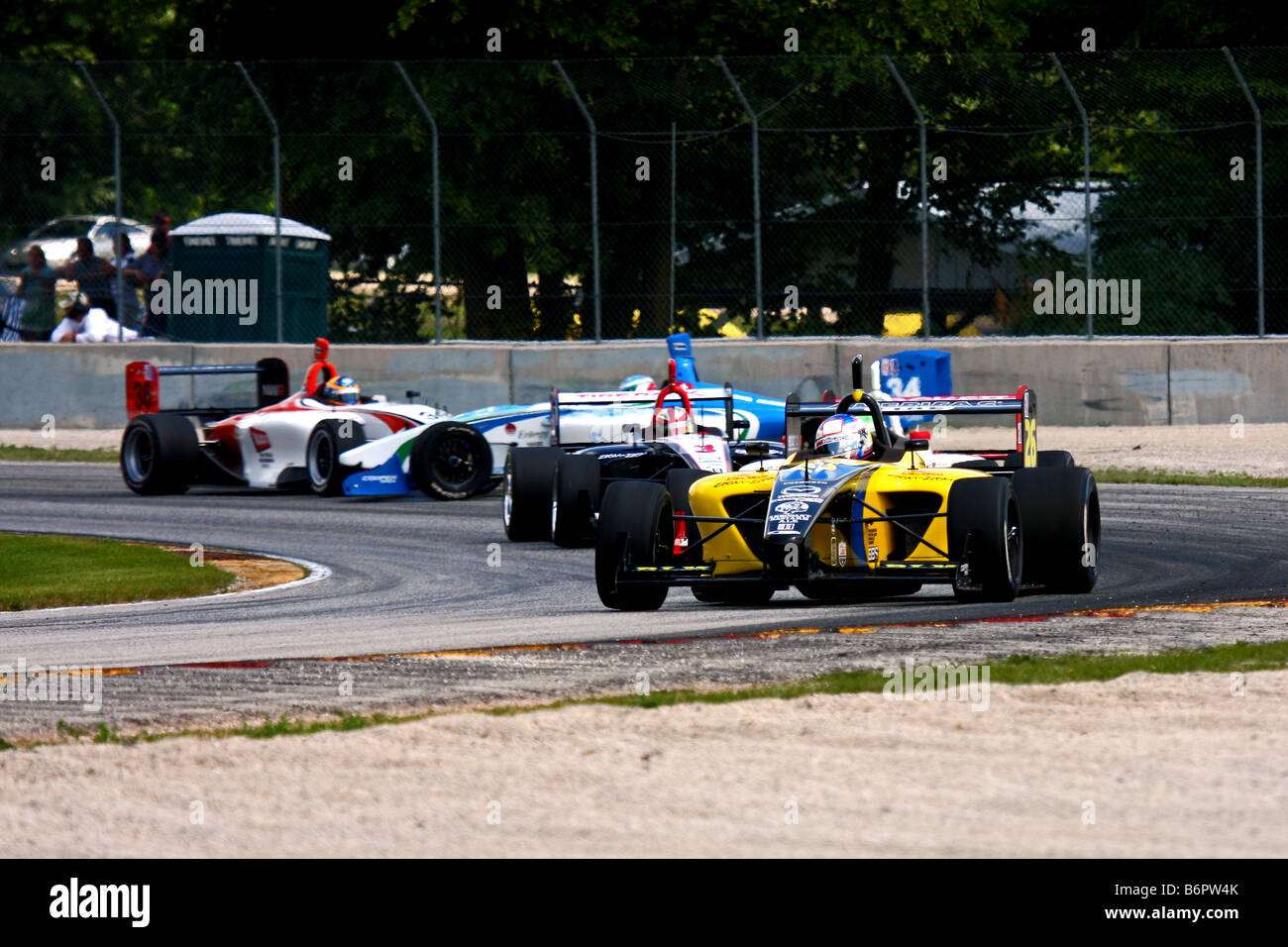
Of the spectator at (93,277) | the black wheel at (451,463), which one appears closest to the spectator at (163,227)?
the spectator at (93,277)

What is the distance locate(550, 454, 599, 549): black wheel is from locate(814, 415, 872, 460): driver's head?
3.29 m

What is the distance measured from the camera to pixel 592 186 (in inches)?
919

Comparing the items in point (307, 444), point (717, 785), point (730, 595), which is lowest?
point (717, 785)

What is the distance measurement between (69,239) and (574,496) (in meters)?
13.0

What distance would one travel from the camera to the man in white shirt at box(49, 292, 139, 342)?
2452cm

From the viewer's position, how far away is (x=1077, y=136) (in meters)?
22.4

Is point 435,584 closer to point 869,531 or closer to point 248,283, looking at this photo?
point 869,531

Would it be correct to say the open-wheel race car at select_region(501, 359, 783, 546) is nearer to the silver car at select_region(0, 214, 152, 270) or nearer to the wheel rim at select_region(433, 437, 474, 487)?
the wheel rim at select_region(433, 437, 474, 487)

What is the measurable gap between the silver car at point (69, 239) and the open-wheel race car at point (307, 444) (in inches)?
180

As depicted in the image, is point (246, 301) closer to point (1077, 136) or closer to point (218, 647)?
point (1077, 136)

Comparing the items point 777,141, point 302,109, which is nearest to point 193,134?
point 302,109

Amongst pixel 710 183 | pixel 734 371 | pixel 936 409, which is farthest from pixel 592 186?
pixel 936 409

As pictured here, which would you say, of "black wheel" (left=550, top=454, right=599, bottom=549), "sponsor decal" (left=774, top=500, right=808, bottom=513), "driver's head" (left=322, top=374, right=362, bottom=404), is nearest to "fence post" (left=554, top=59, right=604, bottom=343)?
"driver's head" (left=322, top=374, right=362, bottom=404)

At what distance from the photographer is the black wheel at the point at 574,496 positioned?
14430 millimetres
